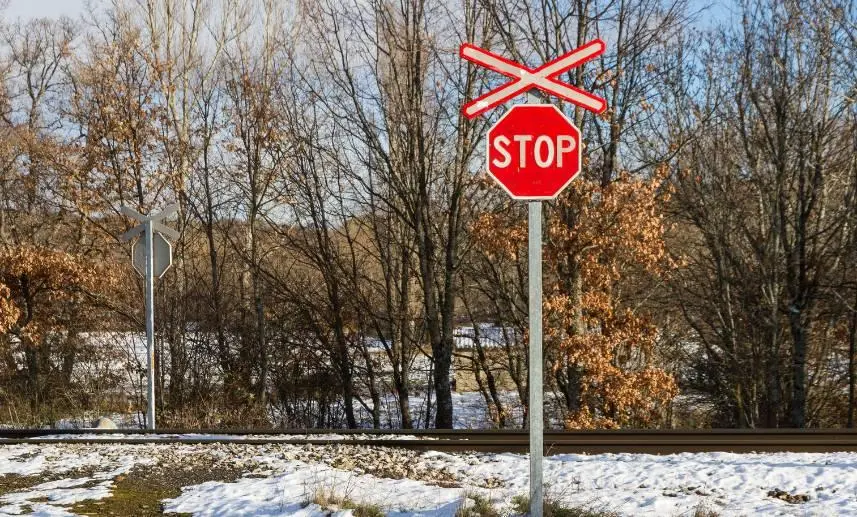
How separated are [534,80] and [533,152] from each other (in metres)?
0.52

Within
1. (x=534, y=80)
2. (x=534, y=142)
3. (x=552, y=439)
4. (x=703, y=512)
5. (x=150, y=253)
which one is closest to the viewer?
(x=534, y=142)

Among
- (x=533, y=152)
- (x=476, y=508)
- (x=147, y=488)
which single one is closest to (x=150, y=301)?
(x=147, y=488)

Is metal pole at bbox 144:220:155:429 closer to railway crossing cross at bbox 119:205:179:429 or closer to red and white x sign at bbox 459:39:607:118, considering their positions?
railway crossing cross at bbox 119:205:179:429

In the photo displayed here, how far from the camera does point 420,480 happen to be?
25.8 feet

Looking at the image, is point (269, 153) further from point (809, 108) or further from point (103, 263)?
point (809, 108)

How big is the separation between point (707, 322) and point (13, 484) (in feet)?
62.9

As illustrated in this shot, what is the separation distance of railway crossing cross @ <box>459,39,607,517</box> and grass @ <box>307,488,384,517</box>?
2.01m

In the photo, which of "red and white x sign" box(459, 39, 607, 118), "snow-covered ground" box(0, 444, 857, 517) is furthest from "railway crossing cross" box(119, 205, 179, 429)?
"red and white x sign" box(459, 39, 607, 118)

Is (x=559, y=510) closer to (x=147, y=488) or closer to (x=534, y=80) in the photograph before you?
(x=534, y=80)

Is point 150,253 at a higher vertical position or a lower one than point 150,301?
higher

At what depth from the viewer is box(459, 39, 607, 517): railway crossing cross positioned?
198 inches

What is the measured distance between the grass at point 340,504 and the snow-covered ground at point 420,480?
0.07 m

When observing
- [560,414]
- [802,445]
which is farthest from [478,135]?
[802,445]

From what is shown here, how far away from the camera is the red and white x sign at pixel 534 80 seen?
516 cm
